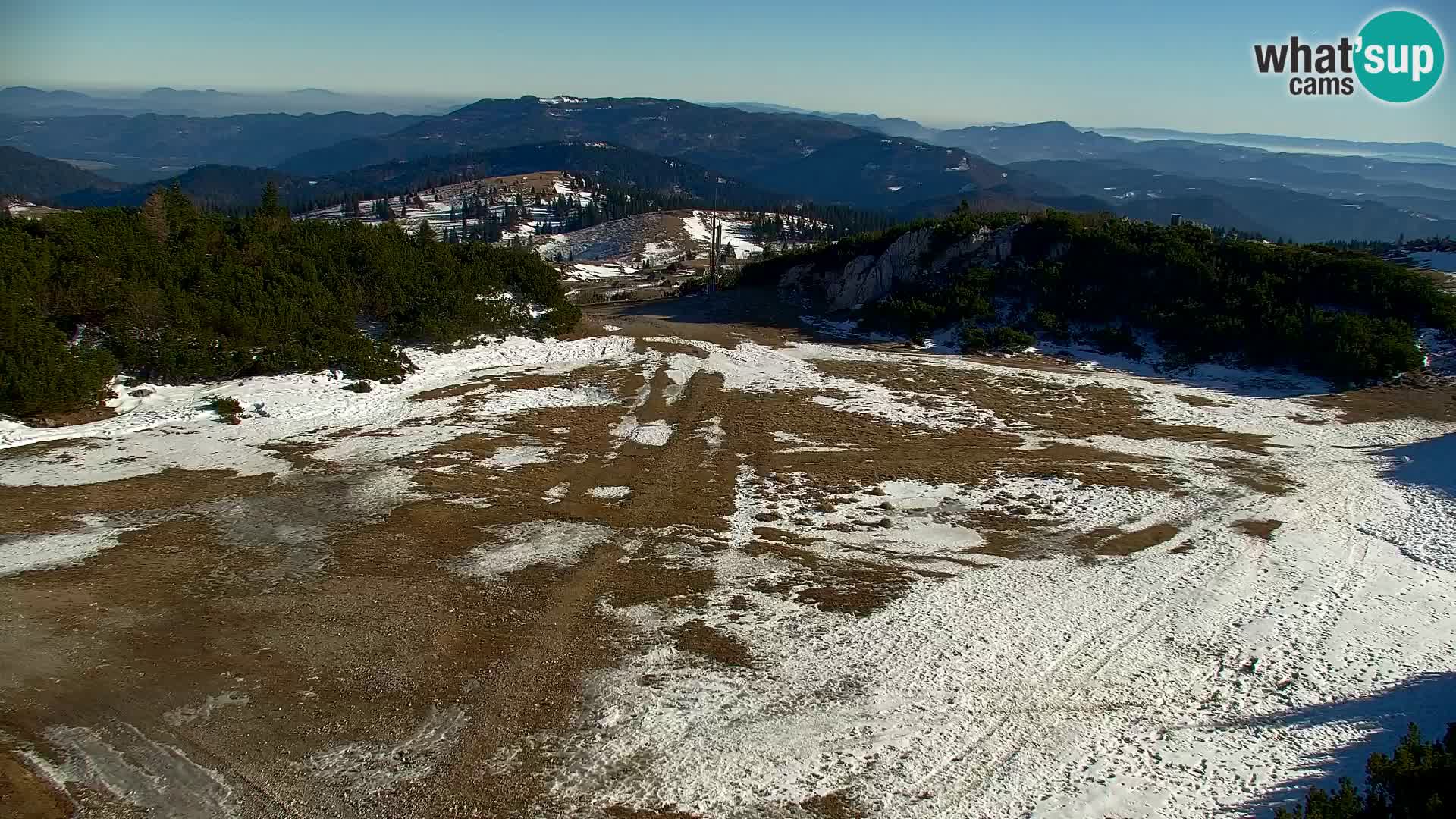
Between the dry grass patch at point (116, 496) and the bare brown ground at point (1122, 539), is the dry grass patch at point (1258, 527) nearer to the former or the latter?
the bare brown ground at point (1122, 539)

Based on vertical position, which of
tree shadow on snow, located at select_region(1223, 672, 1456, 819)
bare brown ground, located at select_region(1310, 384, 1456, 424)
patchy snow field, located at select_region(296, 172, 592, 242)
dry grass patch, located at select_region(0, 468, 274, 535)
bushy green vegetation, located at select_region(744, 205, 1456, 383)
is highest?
patchy snow field, located at select_region(296, 172, 592, 242)

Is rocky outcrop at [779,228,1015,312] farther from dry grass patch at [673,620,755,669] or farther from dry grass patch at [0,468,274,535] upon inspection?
dry grass patch at [673,620,755,669]

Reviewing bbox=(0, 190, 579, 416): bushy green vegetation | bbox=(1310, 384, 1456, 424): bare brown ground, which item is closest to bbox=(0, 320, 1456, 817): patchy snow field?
bbox=(1310, 384, 1456, 424): bare brown ground

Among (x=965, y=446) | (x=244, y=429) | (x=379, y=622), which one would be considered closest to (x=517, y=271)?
(x=244, y=429)

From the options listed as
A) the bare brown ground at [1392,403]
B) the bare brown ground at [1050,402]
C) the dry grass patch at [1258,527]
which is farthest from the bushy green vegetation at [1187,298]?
the dry grass patch at [1258,527]

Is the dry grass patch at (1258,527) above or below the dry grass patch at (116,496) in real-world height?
below
